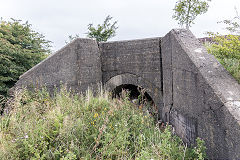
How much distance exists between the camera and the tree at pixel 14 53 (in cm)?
592

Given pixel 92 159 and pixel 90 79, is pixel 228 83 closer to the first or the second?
pixel 92 159

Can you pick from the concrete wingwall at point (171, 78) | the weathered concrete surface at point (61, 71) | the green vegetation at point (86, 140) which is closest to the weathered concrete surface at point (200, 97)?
the concrete wingwall at point (171, 78)

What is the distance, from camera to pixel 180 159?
7.98ft

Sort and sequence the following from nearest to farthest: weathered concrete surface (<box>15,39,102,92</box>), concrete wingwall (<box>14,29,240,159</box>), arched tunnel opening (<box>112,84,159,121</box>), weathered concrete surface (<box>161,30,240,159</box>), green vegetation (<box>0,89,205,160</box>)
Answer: weathered concrete surface (<box>161,30,240,159</box>) < concrete wingwall (<box>14,29,240,159</box>) < green vegetation (<box>0,89,205,160</box>) < arched tunnel opening (<box>112,84,159,121</box>) < weathered concrete surface (<box>15,39,102,92</box>)

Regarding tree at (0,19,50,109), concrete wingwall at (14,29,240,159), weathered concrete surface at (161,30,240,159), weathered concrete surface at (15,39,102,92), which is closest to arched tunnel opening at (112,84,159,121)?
concrete wingwall at (14,29,240,159)

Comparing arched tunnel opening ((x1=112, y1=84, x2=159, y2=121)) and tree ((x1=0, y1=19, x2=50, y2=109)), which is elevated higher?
tree ((x1=0, y1=19, x2=50, y2=109))

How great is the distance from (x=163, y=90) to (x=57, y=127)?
2430mm

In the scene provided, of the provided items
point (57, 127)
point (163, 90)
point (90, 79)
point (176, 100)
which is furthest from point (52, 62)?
point (176, 100)

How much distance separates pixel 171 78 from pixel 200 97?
1.09 metres

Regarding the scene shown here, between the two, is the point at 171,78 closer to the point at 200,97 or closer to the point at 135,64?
the point at 200,97

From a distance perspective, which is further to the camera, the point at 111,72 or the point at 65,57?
the point at 111,72

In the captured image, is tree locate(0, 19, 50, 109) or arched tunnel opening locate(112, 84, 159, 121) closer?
arched tunnel opening locate(112, 84, 159, 121)

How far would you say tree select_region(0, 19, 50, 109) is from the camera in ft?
19.4

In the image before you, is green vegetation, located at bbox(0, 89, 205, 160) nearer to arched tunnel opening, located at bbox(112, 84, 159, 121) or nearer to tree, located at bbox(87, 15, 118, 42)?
arched tunnel opening, located at bbox(112, 84, 159, 121)
